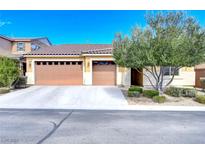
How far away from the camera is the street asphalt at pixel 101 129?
19.2ft

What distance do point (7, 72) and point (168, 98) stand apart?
1253 centimetres

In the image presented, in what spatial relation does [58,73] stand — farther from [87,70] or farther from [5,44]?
[5,44]

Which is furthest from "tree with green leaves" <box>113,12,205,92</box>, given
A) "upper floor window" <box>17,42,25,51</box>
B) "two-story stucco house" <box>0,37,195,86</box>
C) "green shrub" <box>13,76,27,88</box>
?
"upper floor window" <box>17,42,25,51</box>

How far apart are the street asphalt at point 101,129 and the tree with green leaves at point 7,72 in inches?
379

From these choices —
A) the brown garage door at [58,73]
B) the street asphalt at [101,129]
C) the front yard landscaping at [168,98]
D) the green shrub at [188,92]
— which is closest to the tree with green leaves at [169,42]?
the front yard landscaping at [168,98]

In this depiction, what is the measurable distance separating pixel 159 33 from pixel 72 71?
37.8ft

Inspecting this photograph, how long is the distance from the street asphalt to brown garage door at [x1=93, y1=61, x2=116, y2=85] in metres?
12.6

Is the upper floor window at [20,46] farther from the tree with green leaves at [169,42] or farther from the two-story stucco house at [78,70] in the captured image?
the tree with green leaves at [169,42]

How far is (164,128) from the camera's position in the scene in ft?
23.3

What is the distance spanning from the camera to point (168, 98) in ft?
47.4

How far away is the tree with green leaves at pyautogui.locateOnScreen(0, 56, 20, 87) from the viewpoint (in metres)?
17.6

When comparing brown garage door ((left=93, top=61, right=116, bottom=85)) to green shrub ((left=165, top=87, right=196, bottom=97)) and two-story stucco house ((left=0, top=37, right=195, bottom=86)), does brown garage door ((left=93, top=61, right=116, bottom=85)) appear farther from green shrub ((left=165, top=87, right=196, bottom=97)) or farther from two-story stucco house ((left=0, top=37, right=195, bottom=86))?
green shrub ((left=165, top=87, right=196, bottom=97))
